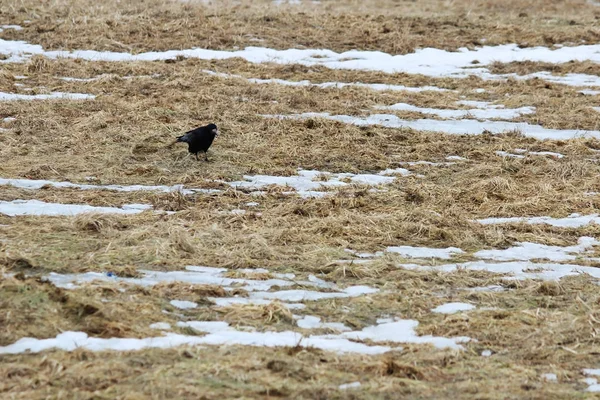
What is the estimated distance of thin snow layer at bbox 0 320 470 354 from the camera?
530cm

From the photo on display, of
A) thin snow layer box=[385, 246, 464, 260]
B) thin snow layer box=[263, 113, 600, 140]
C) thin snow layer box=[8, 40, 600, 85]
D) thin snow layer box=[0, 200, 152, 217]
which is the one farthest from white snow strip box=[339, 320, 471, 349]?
thin snow layer box=[8, 40, 600, 85]

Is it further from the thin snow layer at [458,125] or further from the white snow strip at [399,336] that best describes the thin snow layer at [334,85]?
the white snow strip at [399,336]

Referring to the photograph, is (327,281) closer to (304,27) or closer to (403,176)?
(403,176)

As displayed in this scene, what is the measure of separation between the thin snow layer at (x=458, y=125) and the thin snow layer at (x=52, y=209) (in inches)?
176

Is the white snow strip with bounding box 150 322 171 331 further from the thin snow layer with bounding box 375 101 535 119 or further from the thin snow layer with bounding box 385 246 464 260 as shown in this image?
the thin snow layer with bounding box 375 101 535 119

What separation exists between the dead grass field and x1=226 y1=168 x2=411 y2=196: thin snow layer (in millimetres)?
188

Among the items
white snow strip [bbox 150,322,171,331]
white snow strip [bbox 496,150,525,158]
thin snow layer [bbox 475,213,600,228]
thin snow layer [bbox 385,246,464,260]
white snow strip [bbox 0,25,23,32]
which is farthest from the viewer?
white snow strip [bbox 0,25,23,32]

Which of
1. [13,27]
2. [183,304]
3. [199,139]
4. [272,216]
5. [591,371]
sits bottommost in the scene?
[591,371]

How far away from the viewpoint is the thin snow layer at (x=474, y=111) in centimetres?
1359

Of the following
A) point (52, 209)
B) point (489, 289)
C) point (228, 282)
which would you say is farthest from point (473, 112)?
point (228, 282)

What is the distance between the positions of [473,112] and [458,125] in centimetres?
89

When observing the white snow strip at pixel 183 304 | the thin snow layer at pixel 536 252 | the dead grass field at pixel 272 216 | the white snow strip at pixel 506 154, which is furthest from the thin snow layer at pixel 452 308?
the white snow strip at pixel 506 154

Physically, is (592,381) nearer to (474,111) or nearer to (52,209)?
(52,209)

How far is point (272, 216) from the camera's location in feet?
28.8
